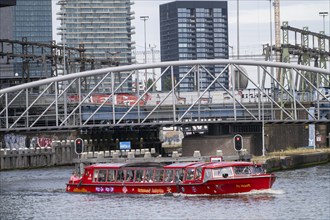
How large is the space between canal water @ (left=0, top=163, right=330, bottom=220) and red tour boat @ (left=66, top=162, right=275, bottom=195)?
1.00 meters

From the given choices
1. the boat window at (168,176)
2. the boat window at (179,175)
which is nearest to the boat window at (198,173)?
the boat window at (179,175)

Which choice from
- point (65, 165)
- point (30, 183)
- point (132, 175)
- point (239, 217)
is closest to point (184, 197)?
point (132, 175)

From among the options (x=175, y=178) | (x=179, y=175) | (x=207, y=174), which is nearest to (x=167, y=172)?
(x=175, y=178)

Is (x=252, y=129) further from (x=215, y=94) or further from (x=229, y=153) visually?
(x=215, y=94)

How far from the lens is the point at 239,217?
9350 centimetres

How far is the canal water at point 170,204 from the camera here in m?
95.8

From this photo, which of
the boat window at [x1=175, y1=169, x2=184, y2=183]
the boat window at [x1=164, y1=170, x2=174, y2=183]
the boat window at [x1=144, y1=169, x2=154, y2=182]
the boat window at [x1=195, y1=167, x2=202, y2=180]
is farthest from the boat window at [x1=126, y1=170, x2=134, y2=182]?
the boat window at [x1=195, y1=167, x2=202, y2=180]

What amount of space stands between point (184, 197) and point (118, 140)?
7874 cm

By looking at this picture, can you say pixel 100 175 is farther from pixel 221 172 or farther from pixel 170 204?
pixel 170 204

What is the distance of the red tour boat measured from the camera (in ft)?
357

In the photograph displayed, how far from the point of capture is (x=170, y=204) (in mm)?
103438

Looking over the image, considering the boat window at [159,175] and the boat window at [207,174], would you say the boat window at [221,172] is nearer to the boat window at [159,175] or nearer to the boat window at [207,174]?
the boat window at [207,174]

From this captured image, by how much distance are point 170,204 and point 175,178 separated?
798cm

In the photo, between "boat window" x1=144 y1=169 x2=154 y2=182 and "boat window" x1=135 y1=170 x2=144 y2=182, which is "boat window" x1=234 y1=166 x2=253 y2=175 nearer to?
"boat window" x1=144 y1=169 x2=154 y2=182
